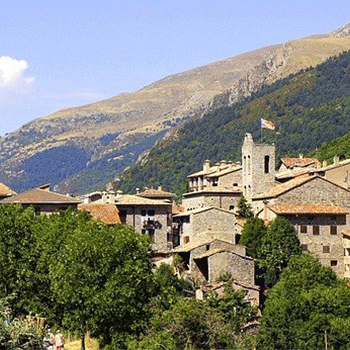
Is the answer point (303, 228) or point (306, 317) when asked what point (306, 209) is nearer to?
point (303, 228)

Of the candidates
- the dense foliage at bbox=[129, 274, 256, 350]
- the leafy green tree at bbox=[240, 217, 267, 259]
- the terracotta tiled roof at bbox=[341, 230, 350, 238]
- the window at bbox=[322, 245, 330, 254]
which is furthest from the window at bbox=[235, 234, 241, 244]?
the dense foliage at bbox=[129, 274, 256, 350]

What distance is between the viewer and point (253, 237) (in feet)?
252

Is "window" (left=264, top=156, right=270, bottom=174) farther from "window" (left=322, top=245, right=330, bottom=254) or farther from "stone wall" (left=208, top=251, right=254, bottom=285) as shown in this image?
"stone wall" (left=208, top=251, right=254, bottom=285)

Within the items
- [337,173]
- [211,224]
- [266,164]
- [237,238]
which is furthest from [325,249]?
[337,173]

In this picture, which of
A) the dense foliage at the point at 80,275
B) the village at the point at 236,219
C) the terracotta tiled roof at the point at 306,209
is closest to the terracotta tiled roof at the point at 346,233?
the village at the point at 236,219

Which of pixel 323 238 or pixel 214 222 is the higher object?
pixel 214 222

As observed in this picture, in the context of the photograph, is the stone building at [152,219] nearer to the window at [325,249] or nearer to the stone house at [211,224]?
the stone house at [211,224]

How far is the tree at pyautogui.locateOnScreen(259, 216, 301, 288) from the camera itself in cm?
7456

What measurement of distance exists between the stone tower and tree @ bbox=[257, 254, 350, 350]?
2315 cm

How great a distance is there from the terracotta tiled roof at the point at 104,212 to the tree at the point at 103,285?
88.6ft

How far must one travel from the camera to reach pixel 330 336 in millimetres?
55406

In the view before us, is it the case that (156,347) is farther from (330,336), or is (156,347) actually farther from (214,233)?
(214,233)

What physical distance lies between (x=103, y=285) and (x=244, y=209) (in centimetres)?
3563

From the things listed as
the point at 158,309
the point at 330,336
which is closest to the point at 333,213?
the point at 330,336
